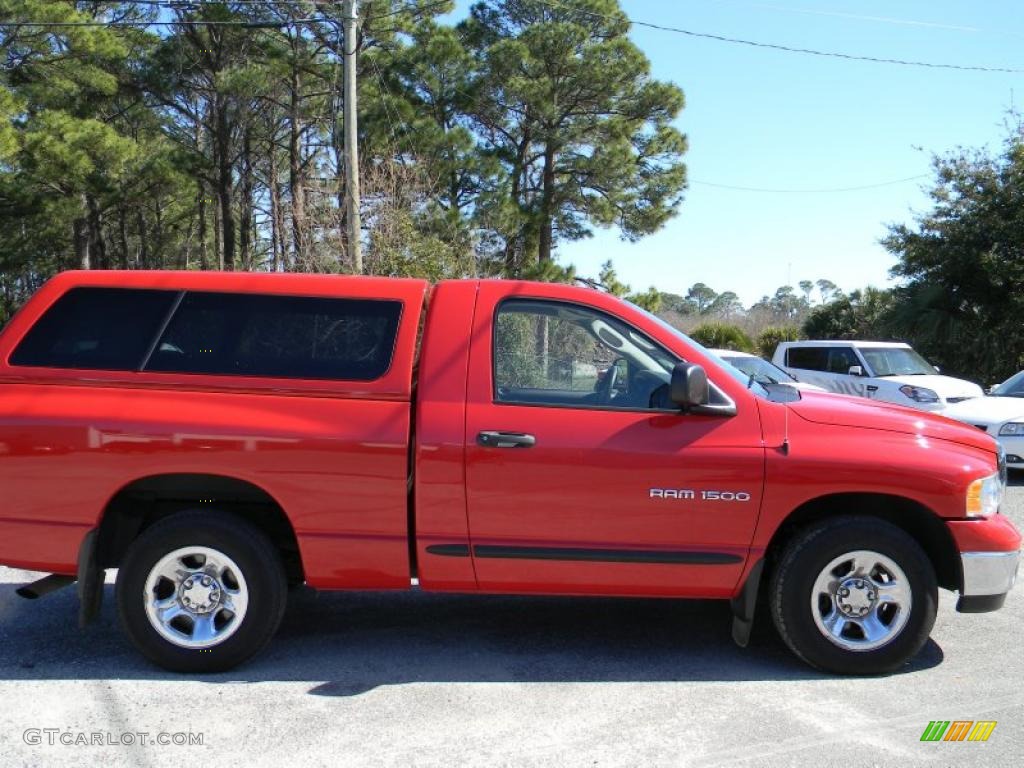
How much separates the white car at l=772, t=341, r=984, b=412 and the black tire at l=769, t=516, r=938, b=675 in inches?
330

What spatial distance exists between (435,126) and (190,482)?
22332 mm

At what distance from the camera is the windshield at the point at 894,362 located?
13828mm

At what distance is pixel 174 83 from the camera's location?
27375 millimetres

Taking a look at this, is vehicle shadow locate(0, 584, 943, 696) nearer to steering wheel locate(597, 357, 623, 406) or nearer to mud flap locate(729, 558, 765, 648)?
mud flap locate(729, 558, 765, 648)

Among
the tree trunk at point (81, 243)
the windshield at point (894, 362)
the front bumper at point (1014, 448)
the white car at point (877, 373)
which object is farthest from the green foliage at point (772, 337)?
the tree trunk at point (81, 243)

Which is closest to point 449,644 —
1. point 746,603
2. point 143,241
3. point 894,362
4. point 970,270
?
point 746,603

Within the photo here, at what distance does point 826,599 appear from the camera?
14.3ft

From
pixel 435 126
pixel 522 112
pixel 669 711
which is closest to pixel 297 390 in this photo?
pixel 669 711

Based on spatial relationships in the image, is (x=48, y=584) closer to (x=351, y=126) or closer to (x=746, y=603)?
(x=746, y=603)

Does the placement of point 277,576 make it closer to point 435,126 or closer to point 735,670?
point 735,670

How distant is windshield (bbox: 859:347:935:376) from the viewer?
13.8 meters

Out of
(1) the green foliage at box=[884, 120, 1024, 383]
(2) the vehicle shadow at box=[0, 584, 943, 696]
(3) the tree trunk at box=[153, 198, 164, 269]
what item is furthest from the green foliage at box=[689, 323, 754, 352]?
(2) the vehicle shadow at box=[0, 584, 943, 696]

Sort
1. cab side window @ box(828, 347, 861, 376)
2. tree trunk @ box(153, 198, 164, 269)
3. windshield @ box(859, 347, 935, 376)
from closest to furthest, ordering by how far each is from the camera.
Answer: windshield @ box(859, 347, 935, 376), cab side window @ box(828, 347, 861, 376), tree trunk @ box(153, 198, 164, 269)

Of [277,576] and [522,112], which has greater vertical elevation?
[522,112]
